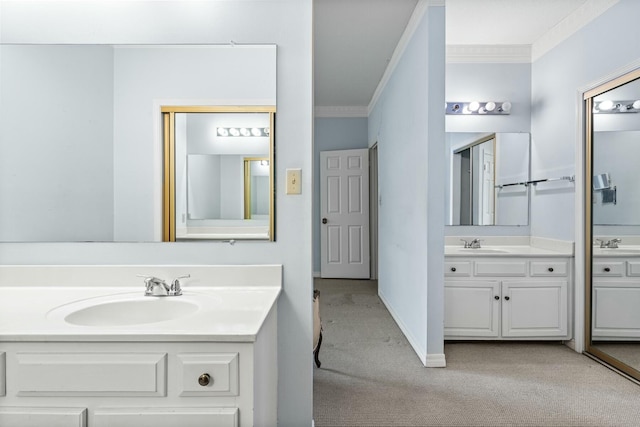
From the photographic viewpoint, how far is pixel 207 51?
64.7 inches

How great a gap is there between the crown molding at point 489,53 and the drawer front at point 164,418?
11.8ft

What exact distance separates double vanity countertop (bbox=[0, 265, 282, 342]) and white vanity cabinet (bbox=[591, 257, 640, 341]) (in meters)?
2.47

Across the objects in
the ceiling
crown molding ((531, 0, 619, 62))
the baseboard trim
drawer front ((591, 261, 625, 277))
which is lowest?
the baseboard trim

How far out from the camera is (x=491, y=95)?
3.62 metres

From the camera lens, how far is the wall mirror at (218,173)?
65.8 inches

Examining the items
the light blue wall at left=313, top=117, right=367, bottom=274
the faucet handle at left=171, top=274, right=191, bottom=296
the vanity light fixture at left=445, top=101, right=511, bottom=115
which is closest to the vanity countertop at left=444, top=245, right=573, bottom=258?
the vanity light fixture at left=445, top=101, right=511, bottom=115

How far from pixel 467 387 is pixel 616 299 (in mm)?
1322

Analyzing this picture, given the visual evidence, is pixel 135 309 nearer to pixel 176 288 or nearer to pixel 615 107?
pixel 176 288

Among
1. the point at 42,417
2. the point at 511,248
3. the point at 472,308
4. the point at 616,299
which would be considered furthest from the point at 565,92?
the point at 42,417

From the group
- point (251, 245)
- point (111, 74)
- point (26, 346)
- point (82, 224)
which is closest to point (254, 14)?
point (111, 74)

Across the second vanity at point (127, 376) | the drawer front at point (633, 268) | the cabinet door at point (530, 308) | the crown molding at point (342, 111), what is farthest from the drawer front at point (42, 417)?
the crown molding at point (342, 111)

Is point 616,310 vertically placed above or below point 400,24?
below

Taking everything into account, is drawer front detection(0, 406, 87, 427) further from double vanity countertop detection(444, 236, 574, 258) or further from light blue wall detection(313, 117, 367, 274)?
light blue wall detection(313, 117, 367, 274)

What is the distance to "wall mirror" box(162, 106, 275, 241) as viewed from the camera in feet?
5.49
